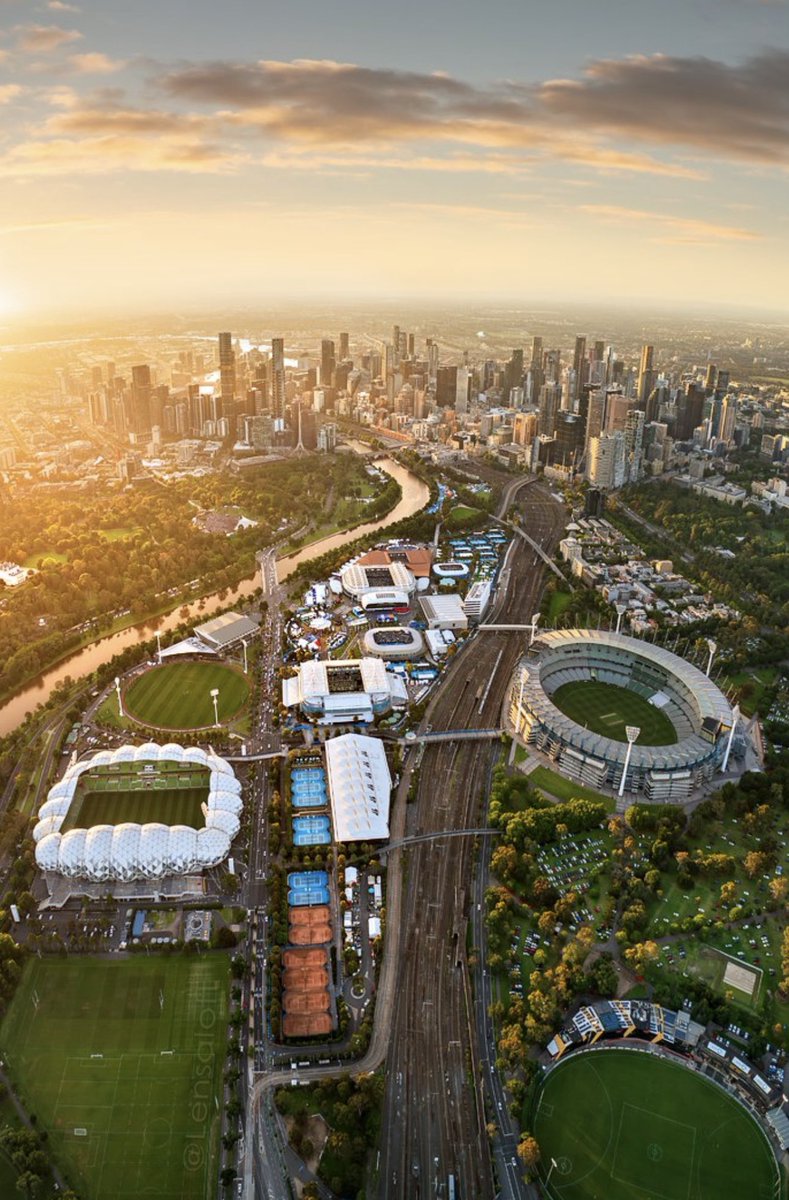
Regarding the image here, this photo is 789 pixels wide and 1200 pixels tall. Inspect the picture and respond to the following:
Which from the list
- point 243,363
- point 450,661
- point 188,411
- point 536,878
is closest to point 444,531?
point 450,661

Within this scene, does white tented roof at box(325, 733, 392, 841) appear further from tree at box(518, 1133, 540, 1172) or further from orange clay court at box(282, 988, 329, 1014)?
tree at box(518, 1133, 540, 1172)

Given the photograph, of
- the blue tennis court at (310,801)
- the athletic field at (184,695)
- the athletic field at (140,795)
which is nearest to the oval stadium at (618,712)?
the blue tennis court at (310,801)

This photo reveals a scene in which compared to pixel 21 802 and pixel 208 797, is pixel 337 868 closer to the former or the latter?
pixel 208 797

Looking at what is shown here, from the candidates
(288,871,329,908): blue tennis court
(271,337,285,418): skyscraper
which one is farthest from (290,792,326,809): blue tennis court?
(271,337,285,418): skyscraper

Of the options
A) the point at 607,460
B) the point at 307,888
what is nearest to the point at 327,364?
the point at 607,460

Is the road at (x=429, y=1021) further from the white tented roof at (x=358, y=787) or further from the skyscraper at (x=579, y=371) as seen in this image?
the skyscraper at (x=579, y=371)

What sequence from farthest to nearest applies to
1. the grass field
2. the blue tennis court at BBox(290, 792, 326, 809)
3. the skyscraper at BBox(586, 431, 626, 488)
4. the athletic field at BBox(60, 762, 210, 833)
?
the skyscraper at BBox(586, 431, 626, 488) → the grass field → the blue tennis court at BBox(290, 792, 326, 809) → the athletic field at BBox(60, 762, 210, 833)
